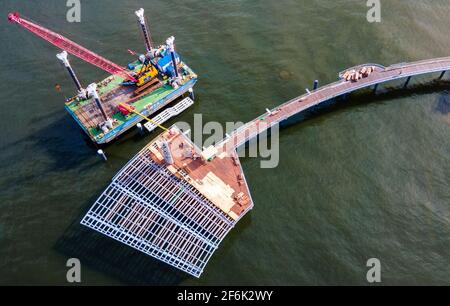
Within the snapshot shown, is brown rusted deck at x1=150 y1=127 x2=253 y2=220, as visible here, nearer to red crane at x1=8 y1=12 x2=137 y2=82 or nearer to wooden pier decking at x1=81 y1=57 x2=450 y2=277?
wooden pier decking at x1=81 y1=57 x2=450 y2=277

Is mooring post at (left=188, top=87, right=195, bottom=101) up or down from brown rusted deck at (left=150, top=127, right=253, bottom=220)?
up

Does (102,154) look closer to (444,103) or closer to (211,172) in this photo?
(211,172)

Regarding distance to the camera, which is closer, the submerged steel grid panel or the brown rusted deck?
the submerged steel grid panel

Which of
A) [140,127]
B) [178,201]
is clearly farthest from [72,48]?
[178,201]

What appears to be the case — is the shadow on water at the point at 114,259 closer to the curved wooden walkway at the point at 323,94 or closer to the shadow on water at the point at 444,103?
the curved wooden walkway at the point at 323,94

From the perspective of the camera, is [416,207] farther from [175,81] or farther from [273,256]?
[175,81]

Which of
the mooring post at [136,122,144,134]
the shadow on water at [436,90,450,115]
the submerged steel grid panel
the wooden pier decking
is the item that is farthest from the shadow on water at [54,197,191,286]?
the shadow on water at [436,90,450,115]
